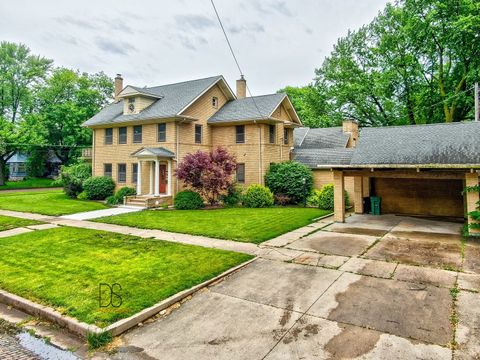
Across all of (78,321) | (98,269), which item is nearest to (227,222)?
(98,269)

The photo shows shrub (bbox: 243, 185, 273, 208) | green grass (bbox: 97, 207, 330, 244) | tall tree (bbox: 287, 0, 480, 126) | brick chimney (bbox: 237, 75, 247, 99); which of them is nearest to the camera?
green grass (bbox: 97, 207, 330, 244)

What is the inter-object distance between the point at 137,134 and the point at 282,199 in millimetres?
11289

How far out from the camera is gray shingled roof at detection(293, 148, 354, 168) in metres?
21.7

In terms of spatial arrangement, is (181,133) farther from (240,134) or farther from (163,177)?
(240,134)

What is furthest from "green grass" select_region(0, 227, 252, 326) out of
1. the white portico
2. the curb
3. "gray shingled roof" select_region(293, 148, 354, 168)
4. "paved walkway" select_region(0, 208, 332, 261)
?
"gray shingled roof" select_region(293, 148, 354, 168)

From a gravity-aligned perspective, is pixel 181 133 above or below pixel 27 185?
above

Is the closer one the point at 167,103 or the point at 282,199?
the point at 282,199

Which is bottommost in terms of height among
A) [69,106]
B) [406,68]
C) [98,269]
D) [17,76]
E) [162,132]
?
[98,269]

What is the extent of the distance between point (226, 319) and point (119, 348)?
1.70 metres

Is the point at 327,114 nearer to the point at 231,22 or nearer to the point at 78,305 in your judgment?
the point at 231,22

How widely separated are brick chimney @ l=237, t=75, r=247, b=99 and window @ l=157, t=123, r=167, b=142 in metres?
7.87

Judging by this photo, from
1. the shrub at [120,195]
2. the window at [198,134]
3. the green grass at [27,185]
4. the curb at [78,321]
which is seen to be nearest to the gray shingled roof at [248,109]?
the window at [198,134]

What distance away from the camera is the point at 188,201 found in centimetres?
1823

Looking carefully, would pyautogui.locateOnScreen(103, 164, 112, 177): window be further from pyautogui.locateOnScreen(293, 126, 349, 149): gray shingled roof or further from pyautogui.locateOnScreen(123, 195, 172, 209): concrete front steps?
pyautogui.locateOnScreen(293, 126, 349, 149): gray shingled roof
